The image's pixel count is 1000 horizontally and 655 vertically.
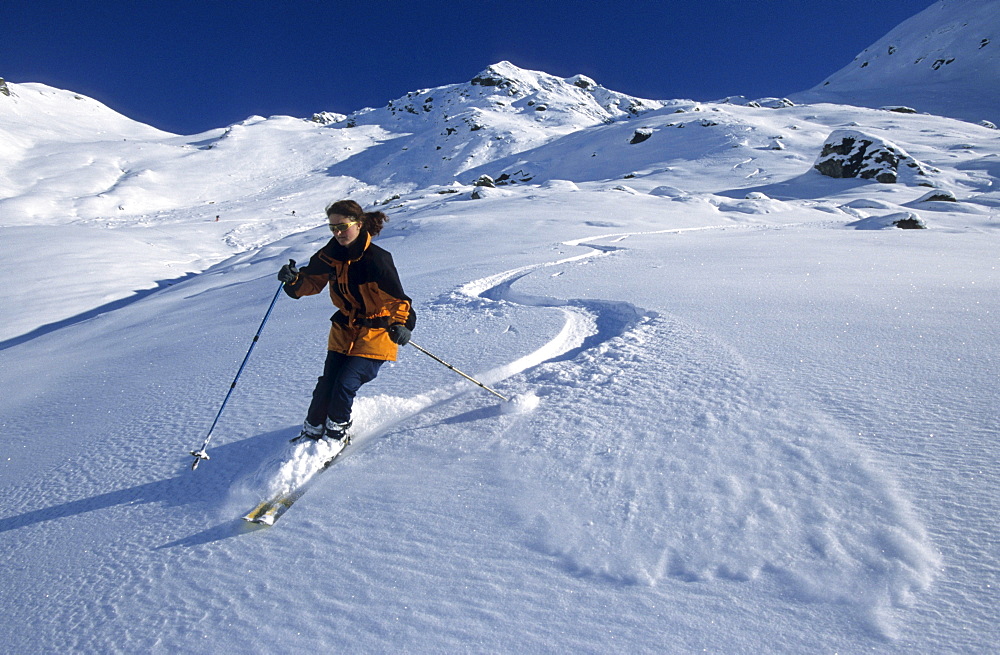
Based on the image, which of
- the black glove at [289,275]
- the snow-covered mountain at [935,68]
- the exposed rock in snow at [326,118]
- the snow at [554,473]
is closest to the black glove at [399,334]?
the snow at [554,473]

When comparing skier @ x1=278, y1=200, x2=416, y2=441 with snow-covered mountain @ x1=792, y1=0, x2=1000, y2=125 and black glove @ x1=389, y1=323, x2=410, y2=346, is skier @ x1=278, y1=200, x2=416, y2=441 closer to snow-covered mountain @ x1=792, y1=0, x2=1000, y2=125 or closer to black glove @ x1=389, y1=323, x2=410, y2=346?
black glove @ x1=389, y1=323, x2=410, y2=346

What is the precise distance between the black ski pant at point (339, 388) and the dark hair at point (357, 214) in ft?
2.35

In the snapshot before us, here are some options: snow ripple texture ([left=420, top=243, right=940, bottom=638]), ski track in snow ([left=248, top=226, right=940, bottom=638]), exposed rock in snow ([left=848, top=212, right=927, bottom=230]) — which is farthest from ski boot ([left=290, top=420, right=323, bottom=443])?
exposed rock in snow ([left=848, top=212, right=927, bottom=230])

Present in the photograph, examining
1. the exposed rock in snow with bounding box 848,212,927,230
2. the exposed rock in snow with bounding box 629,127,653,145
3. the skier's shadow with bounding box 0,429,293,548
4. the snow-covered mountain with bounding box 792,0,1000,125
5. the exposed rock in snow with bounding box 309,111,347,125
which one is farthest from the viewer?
the exposed rock in snow with bounding box 309,111,347,125

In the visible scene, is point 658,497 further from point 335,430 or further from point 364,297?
point 364,297

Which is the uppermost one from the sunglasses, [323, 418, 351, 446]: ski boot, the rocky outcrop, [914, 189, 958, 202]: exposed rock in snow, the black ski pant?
the rocky outcrop

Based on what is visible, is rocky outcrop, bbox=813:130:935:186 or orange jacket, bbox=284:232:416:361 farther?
rocky outcrop, bbox=813:130:935:186

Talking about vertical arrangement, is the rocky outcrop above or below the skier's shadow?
above

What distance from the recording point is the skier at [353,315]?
260cm

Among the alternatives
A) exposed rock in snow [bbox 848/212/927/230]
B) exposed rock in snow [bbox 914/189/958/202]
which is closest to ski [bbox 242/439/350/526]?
exposed rock in snow [bbox 848/212/927/230]

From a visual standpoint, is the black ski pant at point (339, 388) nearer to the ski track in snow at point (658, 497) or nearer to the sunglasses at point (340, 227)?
the ski track in snow at point (658, 497)

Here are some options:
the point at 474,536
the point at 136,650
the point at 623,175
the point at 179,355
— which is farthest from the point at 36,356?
the point at 623,175

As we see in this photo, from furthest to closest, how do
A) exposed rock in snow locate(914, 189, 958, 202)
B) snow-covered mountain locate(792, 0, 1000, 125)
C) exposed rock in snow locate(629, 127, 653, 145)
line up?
snow-covered mountain locate(792, 0, 1000, 125), exposed rock in snow locate(629, 127, 653, 145), exposed rock in snow locate(914, 189, 958, 202)

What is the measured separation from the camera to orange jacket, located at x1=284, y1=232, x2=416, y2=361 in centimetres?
269
